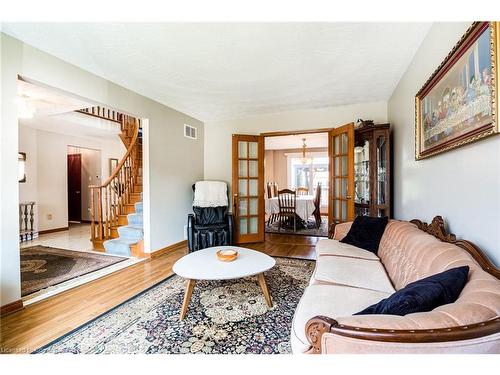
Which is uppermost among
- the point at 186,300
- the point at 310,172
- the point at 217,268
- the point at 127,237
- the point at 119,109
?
the point at 119,109

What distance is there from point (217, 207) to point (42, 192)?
14.5 ft

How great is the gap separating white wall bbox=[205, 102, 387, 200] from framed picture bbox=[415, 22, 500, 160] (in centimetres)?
195

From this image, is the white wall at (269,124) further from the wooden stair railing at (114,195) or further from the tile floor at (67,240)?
the tile floor at (67,240)

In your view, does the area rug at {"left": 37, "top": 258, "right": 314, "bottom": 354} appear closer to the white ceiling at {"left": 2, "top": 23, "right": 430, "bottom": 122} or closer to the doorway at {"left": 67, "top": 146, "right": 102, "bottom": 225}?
the white ceiling at {"left": 2, "top": 23, "right": 430, "bottom": 122}

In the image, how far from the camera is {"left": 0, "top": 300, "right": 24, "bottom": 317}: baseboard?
1907 millimetres

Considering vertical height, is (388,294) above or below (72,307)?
above

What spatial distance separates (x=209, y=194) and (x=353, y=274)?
9.69 feet

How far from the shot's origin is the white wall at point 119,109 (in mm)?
1938

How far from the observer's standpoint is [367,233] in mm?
2447

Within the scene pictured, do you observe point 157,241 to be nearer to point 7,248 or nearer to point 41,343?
point 7,248

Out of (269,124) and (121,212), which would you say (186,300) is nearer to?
(121,212)

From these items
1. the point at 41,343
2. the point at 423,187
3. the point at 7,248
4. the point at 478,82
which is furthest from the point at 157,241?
the point at 478,82

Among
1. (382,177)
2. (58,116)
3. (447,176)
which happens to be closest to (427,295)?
(447,176)

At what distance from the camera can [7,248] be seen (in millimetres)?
1935
